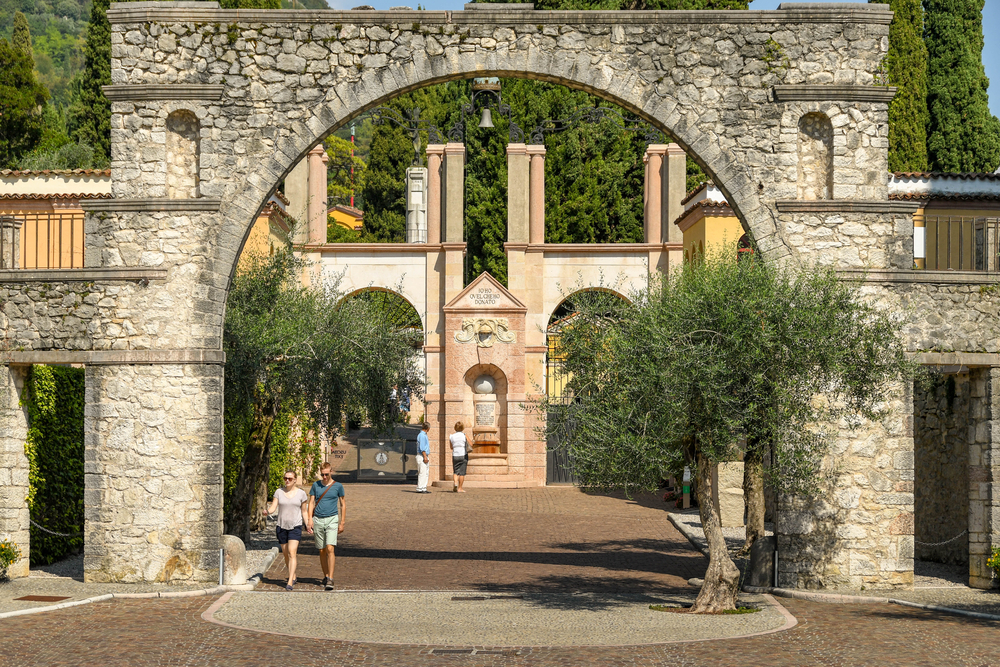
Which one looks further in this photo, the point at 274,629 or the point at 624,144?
the point at 624,144

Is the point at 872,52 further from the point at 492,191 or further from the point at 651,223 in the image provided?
the point at 492,191

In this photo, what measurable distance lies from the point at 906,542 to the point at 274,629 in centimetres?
692

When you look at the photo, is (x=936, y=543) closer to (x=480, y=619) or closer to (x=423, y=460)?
(x=480, y=619)

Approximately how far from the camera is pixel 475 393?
90.8 ft

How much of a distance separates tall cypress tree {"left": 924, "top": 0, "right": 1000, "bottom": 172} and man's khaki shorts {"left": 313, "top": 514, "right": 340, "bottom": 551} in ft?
84.1

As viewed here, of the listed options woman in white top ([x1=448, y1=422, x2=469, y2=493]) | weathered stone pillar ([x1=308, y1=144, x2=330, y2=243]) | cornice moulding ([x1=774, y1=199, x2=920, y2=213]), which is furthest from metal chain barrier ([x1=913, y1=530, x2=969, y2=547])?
weathered stone pillar ([x1=308, y1=144, x2=330, y2=243])

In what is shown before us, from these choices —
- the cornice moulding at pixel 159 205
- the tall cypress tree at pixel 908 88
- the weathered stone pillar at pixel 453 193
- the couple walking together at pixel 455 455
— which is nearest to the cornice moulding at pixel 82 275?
the cornice moulding at pixel 159 205

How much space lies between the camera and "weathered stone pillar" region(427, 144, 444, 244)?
2898 cm

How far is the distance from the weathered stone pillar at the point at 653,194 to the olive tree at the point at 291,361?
1415 centimetres

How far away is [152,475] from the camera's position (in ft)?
40.8

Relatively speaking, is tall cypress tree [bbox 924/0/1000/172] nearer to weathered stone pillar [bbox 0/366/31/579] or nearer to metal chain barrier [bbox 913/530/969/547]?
metal chain barrier [bbox 913/530/969/547]

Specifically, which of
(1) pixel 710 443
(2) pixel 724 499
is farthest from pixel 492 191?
(1) pixel 710 443

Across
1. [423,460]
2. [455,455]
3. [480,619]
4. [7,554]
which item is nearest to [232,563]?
[7,554]

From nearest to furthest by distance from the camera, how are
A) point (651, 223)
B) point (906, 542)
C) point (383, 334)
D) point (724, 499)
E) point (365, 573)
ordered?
point (906, 542) → point (365, 573) → point (383, 334) → point (724, 499) → point (651, 223)
